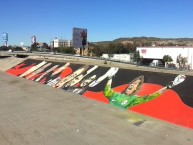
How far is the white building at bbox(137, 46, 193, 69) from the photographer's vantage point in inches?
3319

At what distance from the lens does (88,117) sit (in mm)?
15500

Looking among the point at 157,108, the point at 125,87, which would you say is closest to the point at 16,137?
the point at 157,108

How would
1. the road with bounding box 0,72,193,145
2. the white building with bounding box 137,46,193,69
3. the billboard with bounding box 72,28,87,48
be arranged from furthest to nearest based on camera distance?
the white building with bounding box 137,46,193,69, the billboard with bounding box 72,28,87,48, the road with bounding box 0,72,193,145

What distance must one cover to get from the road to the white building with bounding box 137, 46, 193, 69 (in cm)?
7113

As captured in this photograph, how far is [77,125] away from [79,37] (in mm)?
50199

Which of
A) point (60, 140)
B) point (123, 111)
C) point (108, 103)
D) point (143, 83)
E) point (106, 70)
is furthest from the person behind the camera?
point (106, 70)

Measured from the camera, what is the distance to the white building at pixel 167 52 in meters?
84.3

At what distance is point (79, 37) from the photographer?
62875mm

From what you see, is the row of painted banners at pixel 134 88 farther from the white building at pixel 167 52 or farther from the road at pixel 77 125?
the white building at pixel 167 52

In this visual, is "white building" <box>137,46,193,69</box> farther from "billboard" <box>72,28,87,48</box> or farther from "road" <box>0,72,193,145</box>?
"road" <box>0,72,193,145</box>

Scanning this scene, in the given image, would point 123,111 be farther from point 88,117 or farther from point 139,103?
point 88,117

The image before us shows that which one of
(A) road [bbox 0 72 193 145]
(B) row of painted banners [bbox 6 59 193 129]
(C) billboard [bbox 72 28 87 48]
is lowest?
(A) road [bbox 0 72 193 145]

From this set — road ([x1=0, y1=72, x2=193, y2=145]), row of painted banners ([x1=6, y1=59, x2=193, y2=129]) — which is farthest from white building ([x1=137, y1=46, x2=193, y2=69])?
road ([x1=0, y1=72, x2=193, y2=145])

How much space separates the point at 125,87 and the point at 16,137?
1028 centimetres
